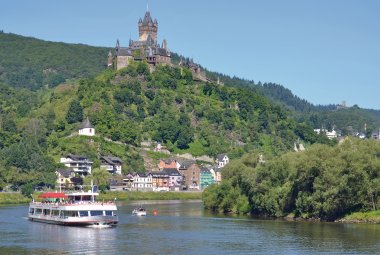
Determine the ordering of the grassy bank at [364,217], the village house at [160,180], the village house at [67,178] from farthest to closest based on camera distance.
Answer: the village house at [160,180] < the village house at [67,178] < the grassy bank at [364,217]

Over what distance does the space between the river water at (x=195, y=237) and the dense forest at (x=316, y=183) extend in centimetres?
346

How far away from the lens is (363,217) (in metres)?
93.1

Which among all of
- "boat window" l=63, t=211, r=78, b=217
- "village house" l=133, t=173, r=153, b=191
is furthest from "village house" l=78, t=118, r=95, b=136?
"boat window" l=63, t=211, r=78, b=217

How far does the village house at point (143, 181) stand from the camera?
7516 inches

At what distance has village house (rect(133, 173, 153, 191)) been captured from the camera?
626 feet

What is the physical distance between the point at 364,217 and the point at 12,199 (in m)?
76.7

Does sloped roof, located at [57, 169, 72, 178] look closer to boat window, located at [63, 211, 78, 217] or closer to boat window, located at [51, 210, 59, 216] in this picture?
boat window, located at [51, 210, 59, 216]

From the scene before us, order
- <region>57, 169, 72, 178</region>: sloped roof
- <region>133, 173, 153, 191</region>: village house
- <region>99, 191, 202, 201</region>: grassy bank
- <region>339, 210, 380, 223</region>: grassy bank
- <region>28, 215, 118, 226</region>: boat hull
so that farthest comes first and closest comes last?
<region>133, 173, 153, 191</region>: village house → <region>57, 169, 72, 178</region>: sloped roof → <region>99, 191, 202, 201</region>: grassy bank → <region>28, 215, 118, 226</region>: boat hull → <region>339, 210, 380, 223</region>: grassy bank

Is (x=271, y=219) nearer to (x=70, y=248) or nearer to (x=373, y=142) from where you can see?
(x=373, y=142)

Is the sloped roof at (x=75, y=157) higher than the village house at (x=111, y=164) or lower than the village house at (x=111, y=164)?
A: higher

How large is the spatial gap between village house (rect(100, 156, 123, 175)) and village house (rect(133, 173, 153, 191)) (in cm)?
446

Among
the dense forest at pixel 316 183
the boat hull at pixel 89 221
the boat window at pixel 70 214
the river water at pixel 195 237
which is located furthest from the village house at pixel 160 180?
the boat hull at pixel 89 221

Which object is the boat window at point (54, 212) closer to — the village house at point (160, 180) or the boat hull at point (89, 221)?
the boat hull at point (89, 221)

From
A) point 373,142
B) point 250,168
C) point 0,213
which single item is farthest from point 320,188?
point 0,213
